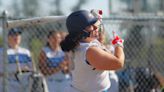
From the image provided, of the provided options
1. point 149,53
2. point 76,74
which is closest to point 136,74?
point 149,53

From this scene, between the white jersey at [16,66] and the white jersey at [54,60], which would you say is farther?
the white jersey at [54,60]

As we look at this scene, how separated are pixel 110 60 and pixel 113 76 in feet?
11.2

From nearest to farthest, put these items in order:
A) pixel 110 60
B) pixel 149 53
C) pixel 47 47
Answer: pixel 110 60 < pixel 47 47 < pixel 149 53

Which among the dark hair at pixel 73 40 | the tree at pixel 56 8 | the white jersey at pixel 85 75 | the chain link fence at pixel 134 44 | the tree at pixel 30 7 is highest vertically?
the dark hair at pixel 73 40

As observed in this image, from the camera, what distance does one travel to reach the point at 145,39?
412 inches

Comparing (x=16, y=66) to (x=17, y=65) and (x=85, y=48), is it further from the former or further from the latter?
(x=85, y=48)

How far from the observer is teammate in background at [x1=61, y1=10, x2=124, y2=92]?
5.84m

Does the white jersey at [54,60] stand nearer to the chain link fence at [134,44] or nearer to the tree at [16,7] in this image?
the chain link fence at [134,44]

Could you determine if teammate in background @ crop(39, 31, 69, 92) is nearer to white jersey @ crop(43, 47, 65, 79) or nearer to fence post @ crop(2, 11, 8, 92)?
white jersey @ crop(43, 47, 65, 79)

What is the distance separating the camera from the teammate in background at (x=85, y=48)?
5840 mm

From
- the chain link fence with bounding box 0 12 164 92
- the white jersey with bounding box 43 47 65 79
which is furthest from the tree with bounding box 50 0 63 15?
the white jersey with bounding box 43 47 65 79

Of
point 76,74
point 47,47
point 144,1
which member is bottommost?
point 144,1

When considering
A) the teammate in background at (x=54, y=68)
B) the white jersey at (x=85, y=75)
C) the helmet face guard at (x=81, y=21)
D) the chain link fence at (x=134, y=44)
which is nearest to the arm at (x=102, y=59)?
the white jersey at (x=85, y=75)

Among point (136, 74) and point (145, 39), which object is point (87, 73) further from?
point (145, 39)
